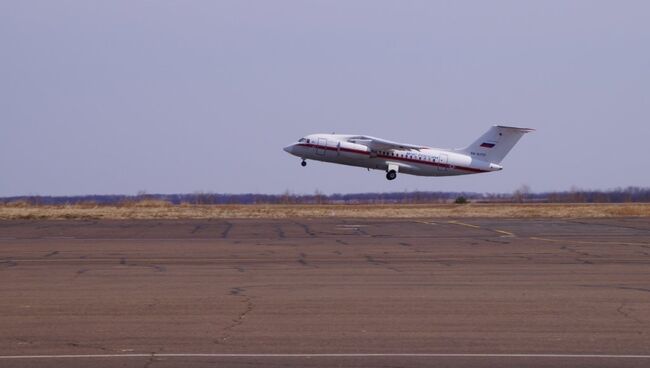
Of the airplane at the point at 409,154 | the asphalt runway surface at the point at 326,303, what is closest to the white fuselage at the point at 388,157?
the airplane at the point at 409,154

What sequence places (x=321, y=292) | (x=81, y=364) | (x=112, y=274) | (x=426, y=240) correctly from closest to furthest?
1. (x=81, y=364)
2. (x=321, y=292)
3. (x=112, y=274)
4. (x=426, y=240)

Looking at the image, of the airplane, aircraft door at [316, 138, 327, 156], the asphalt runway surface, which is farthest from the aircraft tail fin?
the asphalt runway surface

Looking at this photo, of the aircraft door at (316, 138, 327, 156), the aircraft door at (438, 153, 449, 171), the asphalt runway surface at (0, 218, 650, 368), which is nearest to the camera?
the asphalt runway surface at (0, 218, 650, 368)

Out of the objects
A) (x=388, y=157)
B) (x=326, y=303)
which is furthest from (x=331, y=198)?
(x=326, y=303)

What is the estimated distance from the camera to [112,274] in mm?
18812

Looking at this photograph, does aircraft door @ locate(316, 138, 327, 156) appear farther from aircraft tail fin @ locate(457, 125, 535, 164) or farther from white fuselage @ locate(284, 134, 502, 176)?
aircraft tail fin @ locate(457, 125, 535, 164)

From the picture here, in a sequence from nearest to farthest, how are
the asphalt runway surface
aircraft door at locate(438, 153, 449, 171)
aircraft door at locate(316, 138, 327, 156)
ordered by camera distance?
the asphalt runway surface, aircraft door at locate(316, 138, 327, 156), aircraft door at locate(438, 153, 449, 171)

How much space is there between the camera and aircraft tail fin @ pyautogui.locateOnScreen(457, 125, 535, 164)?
236ft

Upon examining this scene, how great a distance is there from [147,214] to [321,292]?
33149 mm

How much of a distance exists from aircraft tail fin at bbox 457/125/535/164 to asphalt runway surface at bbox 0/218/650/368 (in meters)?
44.9

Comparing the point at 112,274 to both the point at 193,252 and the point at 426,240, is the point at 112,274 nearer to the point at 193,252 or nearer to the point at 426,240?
the point at 193,252

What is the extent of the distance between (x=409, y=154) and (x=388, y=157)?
5.04ft

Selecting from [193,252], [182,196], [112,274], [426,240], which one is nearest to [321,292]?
[112,274]

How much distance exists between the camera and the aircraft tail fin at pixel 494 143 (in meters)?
72.1
